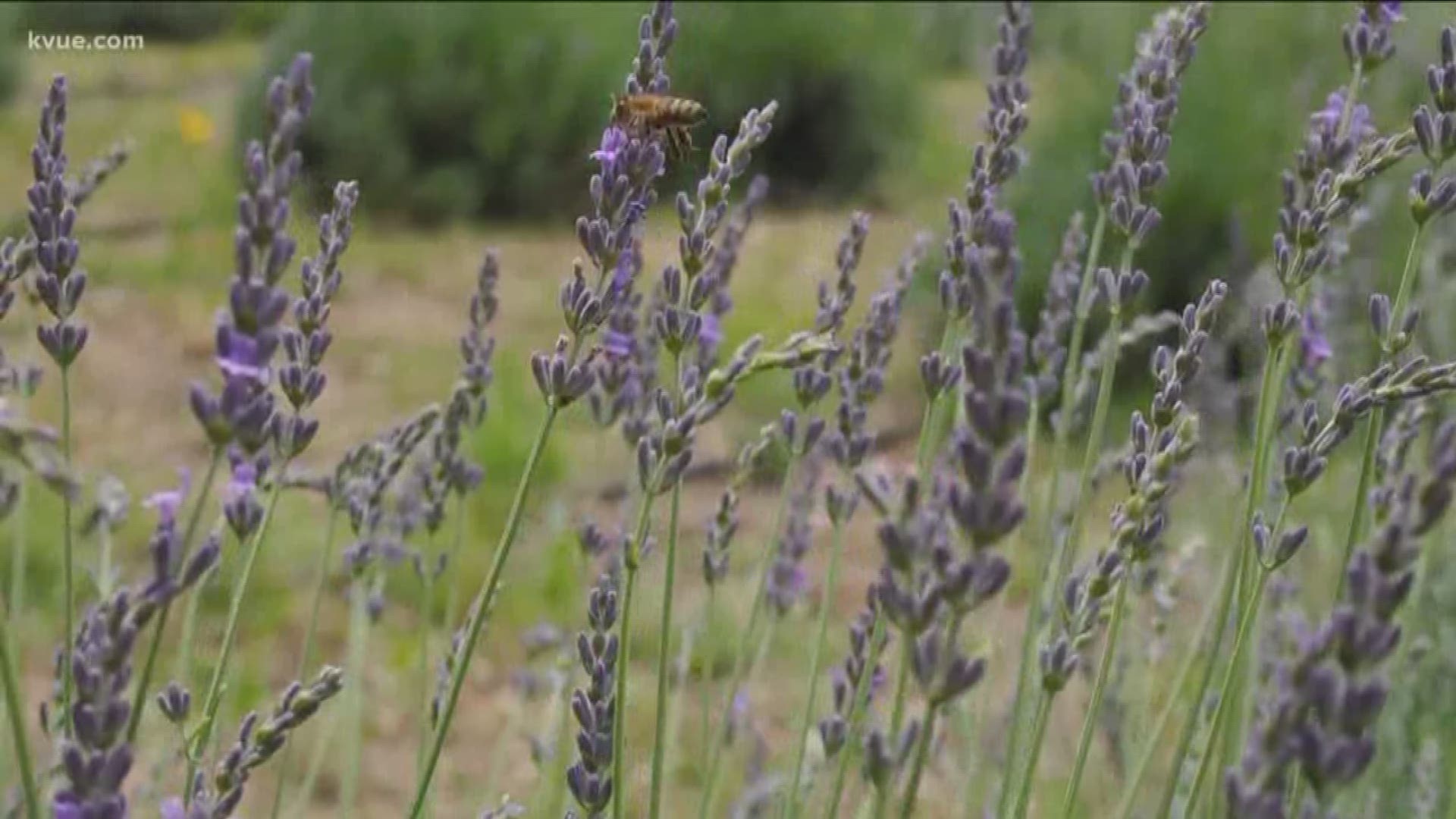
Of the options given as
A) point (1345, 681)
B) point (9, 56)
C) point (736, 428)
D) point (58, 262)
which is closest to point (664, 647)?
point (58, 262)

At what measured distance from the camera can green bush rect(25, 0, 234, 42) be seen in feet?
30.7

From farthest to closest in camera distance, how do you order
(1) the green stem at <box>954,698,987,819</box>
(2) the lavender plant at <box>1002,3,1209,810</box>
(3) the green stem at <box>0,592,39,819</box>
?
1. (1) the green stem at <box>954,698,987,819</box>
2. (2) the lavender plant at <box>1002,3,1209,810</box>
3. (3) the green stem at <box>0,592,39,819</box>

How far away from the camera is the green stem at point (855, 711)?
139 cm

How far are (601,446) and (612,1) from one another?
23.0ft

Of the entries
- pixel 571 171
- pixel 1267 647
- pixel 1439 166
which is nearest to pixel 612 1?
pixel 571 171

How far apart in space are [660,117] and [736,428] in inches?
147

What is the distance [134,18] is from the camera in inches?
428

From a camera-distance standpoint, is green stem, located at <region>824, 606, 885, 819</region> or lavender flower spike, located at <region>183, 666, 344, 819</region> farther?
green stem, located at <region>824, 606, 885, 819</region>

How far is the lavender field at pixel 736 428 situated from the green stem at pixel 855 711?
0.4 inches

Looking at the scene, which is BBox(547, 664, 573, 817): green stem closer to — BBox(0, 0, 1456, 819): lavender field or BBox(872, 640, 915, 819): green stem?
BBox(0, 0, 1456, 819): lavender field

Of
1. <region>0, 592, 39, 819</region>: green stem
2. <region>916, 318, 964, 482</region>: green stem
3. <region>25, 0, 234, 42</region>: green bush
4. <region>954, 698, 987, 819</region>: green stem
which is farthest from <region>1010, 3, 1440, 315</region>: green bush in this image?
<region>25, 0, 234, 42</region>: green bush

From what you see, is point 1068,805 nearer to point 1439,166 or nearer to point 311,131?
point 1439,166

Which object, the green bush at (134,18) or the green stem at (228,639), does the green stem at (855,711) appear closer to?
the green stem at (228,639)

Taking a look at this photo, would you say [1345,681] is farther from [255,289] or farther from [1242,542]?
[1242,542]
